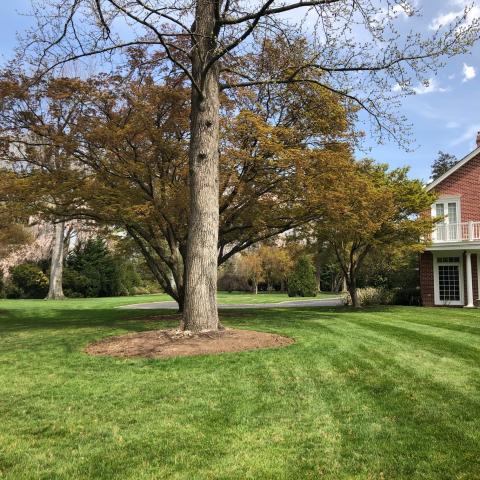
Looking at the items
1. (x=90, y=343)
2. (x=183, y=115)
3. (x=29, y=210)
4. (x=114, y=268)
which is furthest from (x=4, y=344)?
(x=114, y=268)

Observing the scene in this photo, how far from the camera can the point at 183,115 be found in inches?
536

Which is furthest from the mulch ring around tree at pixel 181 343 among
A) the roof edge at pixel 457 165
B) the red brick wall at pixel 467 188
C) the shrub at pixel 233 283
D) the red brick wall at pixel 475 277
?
the shrub at pixel 233 283

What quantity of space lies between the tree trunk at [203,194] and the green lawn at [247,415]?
1.95 meters

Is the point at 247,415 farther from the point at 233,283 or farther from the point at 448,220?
the point at 233,283

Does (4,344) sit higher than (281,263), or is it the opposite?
(281,263)

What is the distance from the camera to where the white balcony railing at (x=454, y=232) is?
74.6ft

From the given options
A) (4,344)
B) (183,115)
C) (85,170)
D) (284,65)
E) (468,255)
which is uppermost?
(284,65)

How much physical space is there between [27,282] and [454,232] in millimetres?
29099

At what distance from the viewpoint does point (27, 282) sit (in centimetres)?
3688

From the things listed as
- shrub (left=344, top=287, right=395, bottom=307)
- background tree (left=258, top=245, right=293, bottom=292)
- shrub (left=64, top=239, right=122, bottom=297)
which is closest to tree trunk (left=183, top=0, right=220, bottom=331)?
shrub (left=344, top=287, right=395, bottom=307)

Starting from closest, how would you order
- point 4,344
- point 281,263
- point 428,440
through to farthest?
point 428,440
point 4,344
point 281,263

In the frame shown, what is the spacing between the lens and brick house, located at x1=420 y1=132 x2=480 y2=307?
2288 centimetres

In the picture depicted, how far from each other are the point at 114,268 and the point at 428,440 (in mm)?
38143

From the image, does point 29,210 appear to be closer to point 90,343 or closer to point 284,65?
point 90,343
